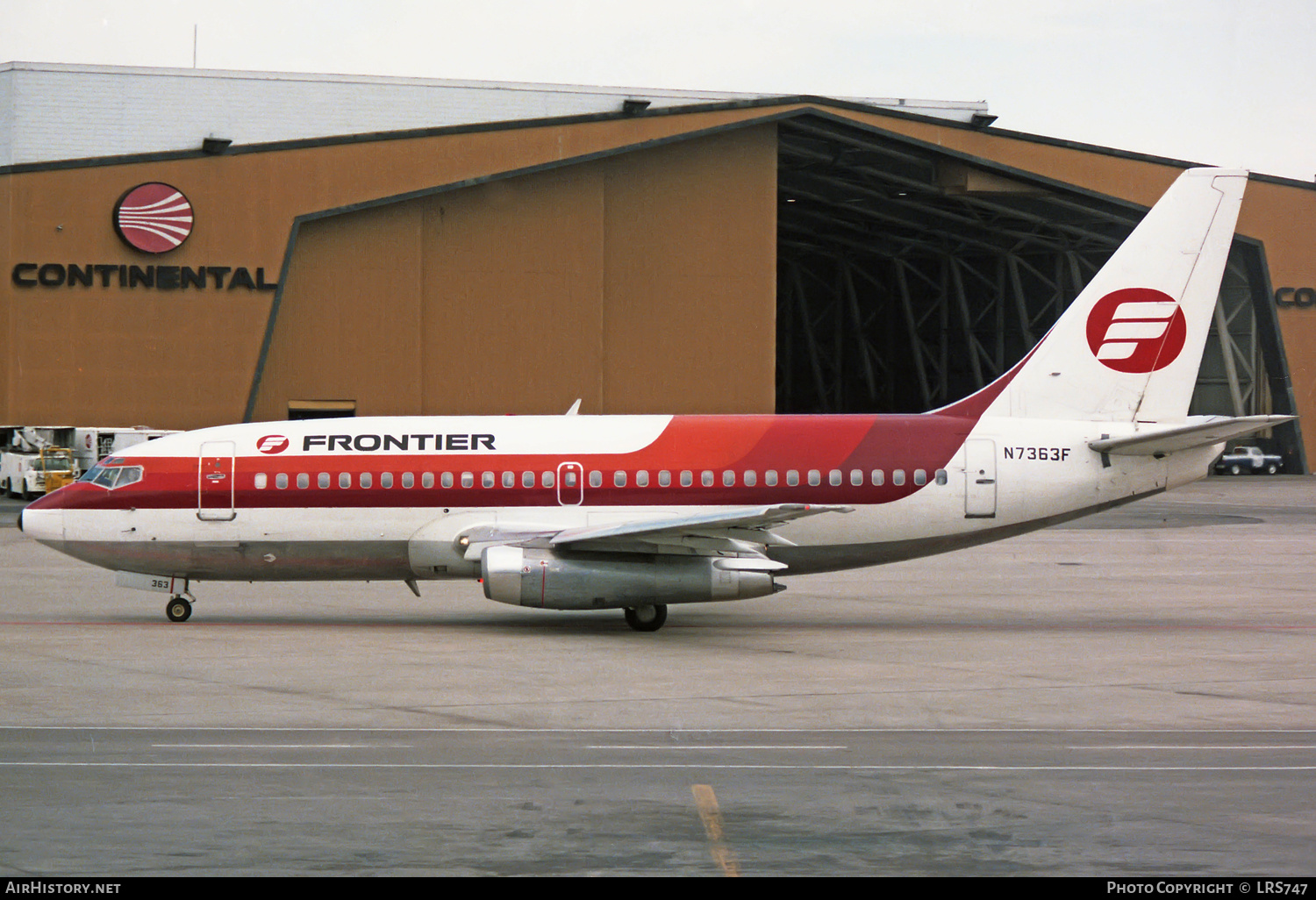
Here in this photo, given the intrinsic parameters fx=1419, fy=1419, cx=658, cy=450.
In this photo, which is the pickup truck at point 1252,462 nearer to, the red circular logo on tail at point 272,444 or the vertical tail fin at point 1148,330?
the vertical tail fin at point 1148,330

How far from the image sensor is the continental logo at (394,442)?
75.8ft

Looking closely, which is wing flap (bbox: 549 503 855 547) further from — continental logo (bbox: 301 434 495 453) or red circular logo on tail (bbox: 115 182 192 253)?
red circular logo on tail (bbox: 115 182 192 253)

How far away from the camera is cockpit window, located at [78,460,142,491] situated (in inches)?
900

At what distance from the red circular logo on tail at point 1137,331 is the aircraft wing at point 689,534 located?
6.20 m

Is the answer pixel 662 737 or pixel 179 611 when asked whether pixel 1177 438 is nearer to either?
pixel 662 737

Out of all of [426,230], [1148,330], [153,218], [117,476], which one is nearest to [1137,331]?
[1148,330]

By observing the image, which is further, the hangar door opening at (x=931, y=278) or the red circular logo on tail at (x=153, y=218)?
the hangar door opening at (x=931, y=278)

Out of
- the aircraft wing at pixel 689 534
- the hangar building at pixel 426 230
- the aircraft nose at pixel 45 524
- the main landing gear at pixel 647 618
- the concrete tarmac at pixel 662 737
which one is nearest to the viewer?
the concrete tarmac at pixel 662 737

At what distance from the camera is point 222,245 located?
5234 centimetres

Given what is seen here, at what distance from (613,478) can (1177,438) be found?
899 cm

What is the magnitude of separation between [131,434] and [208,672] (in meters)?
35.1

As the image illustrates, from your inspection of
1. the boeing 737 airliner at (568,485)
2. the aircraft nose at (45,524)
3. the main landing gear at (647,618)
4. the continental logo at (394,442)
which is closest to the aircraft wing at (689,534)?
the boeing 737 airliner at (568,485)

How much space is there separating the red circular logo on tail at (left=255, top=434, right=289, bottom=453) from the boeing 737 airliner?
3 cm

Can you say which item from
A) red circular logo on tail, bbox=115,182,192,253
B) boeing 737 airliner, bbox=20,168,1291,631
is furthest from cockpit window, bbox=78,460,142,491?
red circular logo on tail, bbox=115,182,192,253
